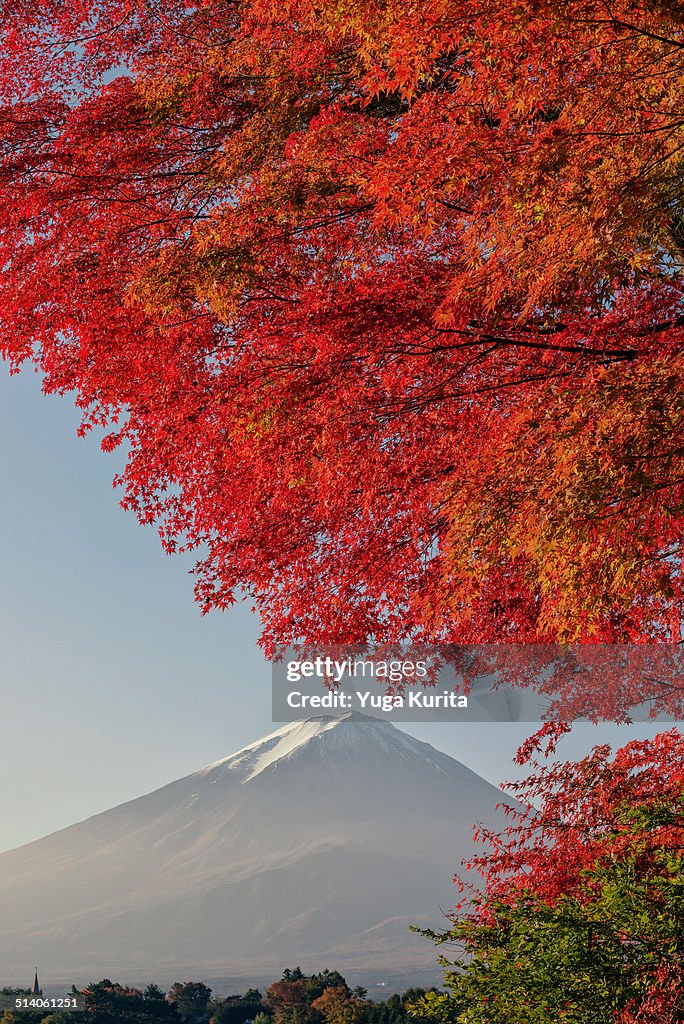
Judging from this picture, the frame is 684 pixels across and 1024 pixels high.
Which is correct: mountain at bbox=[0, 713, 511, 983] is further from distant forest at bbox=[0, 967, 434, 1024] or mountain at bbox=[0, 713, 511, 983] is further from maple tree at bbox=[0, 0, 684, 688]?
maple tree at bbox=[0, 0, 684, 688]

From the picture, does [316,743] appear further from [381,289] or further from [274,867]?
[381,289]

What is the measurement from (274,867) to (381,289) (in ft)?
440

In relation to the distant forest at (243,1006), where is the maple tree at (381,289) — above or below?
above

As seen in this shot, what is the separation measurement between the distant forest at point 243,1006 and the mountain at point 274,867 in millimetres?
78397

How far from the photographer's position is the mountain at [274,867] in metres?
111

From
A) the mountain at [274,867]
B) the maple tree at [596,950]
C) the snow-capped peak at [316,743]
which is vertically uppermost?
the snow-capped peak at [316,743]

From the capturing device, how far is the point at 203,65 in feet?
28.4

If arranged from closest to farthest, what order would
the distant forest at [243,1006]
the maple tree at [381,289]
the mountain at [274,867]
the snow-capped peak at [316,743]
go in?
the maple tree at [381,289], the distant forest at [243,1006], the mountain at [274,867], the snow-capped peak at [316,743]

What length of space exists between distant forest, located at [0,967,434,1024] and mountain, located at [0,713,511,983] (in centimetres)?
7840

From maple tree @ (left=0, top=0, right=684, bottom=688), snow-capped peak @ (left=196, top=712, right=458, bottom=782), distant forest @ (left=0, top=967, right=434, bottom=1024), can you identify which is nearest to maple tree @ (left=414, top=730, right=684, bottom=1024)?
maple tree @ (left=0, top=0, right=684, bottom=688)

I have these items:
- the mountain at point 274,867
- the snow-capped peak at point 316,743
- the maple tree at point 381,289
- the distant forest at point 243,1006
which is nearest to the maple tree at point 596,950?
the maple tree at point 381,289

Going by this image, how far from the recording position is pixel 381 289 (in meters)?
7.26

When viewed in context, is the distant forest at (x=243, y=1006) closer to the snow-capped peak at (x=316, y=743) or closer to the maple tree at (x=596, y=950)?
the maple tree at (x=596, y=950)

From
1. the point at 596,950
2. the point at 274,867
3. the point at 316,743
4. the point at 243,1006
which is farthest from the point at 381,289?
the point at 274,867
